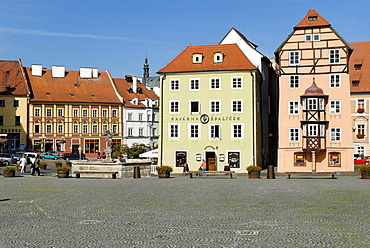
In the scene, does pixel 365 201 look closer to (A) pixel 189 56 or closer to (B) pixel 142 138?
(A) pixel 189 56

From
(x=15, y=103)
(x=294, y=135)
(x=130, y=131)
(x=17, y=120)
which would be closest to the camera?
(x=294, y=135)

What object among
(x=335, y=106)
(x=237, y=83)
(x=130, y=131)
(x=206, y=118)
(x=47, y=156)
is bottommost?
(x=47, y=156)

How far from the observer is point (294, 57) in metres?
49.8

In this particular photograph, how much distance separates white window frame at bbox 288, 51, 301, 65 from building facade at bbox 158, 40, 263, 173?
3449 mm

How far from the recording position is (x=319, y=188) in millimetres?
25172

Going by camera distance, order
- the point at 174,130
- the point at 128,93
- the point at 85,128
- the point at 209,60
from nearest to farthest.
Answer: the point at 174,130 → the point at 209,60 → the point at 85,128 → the point at 128,93

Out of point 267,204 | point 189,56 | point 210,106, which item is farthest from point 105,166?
point 267,204

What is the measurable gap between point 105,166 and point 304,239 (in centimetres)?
2967

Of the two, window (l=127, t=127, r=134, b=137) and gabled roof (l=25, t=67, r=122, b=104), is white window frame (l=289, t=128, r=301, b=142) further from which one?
gabled roof (l=25, t=67, r=122, b=104)

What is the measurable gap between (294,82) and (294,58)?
2.22 m

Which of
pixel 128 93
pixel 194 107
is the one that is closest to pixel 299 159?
pixel 194 107

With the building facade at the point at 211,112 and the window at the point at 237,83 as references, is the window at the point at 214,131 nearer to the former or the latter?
the building facade at the point at 211,112

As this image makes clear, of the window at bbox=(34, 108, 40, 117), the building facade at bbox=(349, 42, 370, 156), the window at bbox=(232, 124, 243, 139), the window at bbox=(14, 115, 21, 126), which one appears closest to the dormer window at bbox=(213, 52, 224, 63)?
the window at bbox=(232, 124, 243, 139)

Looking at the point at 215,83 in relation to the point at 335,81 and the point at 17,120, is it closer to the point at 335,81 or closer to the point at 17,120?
the point at 335,81
